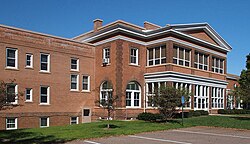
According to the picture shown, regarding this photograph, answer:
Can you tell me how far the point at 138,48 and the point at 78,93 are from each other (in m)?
7.83

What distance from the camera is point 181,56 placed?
3156cm

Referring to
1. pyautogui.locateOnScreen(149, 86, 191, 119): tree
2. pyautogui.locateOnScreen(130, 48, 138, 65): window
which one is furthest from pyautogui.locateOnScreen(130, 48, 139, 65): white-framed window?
pyautogui.locateOnScreen(149, 86, 191, 119): tree

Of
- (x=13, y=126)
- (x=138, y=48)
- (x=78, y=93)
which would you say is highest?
(x=138, y=48)

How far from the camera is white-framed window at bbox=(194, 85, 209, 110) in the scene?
33.0m

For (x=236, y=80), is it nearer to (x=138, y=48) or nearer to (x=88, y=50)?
(x=138, y=48)

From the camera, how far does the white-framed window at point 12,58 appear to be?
995 inches

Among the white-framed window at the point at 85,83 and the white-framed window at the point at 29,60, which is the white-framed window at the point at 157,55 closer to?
the white-framed window at the point at 85,83

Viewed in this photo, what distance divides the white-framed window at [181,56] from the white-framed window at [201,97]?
3.18 metres

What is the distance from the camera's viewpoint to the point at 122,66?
1153 inches

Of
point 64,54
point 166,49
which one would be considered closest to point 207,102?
point 166,49

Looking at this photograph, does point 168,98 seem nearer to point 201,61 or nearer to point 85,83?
point 85,83

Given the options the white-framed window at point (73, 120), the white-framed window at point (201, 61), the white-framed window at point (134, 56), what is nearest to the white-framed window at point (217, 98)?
the white-framed window at point (201, 61)

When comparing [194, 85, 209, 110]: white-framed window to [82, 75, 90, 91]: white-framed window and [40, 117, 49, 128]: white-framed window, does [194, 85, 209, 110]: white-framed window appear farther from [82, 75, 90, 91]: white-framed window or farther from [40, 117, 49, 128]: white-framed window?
[40, 117, 49, 128]: white-framed window

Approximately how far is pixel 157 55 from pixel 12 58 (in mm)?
14295
